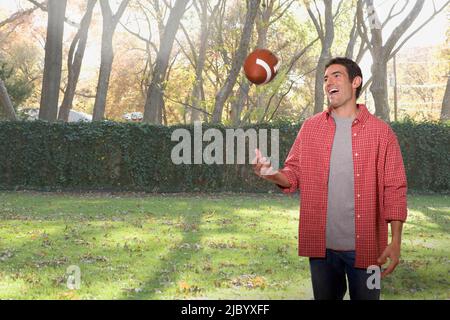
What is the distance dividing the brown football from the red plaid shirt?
210 centimetres

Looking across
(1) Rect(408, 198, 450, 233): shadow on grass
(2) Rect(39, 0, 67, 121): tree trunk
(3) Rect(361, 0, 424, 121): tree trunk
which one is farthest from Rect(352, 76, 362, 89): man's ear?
(2) Rect(39, 0, 67, 121): tree trunk

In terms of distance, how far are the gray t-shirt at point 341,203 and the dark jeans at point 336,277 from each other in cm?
7

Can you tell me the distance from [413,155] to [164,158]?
7.39 metres

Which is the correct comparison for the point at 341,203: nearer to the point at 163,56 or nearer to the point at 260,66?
the point at 260,66

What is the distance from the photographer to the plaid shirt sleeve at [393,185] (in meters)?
3.97

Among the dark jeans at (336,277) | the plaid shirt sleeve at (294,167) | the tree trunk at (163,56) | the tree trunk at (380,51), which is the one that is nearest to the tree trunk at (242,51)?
the tree trunk at (163,56)

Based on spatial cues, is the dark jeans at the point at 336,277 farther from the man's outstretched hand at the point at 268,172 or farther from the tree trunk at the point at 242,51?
the tree trunk at the point at 242,51

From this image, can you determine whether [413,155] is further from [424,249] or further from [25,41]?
[25,41]

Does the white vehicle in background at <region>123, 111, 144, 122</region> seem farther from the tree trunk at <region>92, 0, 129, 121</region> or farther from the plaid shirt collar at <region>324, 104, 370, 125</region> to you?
the plaid shirt collar at <region>324, 104, 370, 125</region>

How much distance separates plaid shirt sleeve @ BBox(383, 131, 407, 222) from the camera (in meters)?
3.97

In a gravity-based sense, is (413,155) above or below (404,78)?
below

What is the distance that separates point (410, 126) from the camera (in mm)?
20719

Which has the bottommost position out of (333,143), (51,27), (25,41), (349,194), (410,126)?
(349,194)
